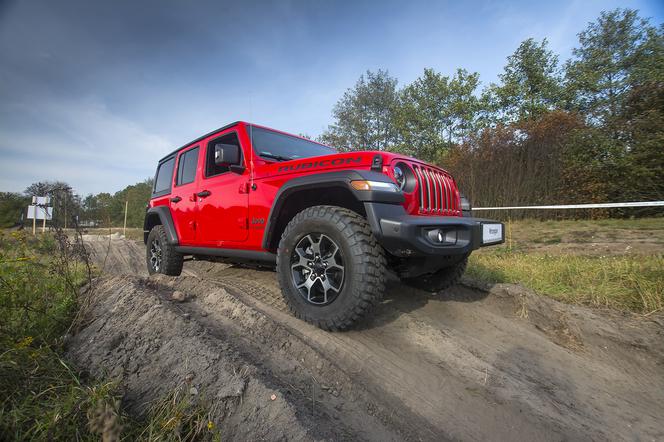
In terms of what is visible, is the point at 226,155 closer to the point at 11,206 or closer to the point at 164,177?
the point at 164,177

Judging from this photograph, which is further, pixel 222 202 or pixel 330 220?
pixel 222 202

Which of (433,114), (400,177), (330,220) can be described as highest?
(433,114)

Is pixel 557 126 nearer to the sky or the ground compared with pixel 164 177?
nearer to the sky

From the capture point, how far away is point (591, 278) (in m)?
3.27

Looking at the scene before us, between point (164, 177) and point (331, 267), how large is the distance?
408cm

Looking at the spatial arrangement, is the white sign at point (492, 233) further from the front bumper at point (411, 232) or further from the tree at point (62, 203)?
the tree at point (62, 203)

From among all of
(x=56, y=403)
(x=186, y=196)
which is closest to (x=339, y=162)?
(x=56, y=403)

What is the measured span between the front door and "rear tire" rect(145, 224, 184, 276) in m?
0.80

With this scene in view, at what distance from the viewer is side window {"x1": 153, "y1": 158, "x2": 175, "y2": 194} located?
472 cm

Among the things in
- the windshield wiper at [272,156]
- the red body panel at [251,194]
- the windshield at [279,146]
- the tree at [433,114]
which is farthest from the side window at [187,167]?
the tree at [433,114]

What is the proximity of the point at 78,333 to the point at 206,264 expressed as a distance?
3.69m

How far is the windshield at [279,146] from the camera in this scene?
320 centimetres

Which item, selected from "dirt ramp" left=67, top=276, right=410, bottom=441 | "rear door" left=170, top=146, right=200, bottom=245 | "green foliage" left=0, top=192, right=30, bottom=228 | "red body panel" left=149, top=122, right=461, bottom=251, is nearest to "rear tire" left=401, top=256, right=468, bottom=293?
"red body panel" left=149, top=122, right=461, bottom=251

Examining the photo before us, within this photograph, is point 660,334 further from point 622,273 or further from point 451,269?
point 451,269
